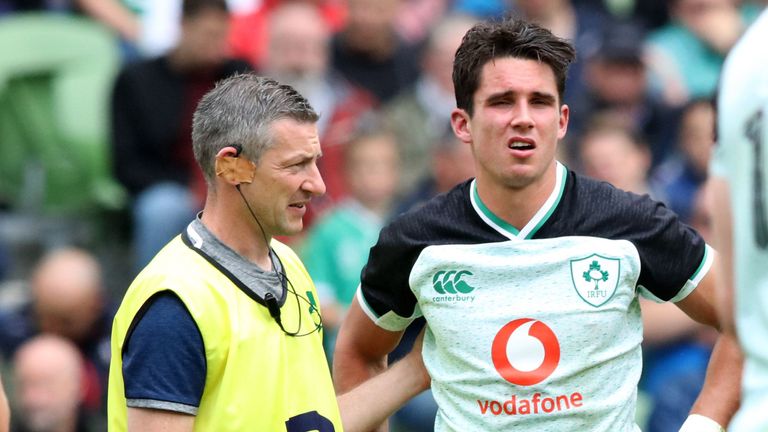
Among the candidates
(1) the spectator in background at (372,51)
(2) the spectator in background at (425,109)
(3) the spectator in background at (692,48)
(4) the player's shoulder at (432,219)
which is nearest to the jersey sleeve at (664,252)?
(4) the player's shoulder at (432,219)

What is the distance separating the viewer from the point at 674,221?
13.6 feet

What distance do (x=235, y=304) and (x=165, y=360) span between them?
27 cm

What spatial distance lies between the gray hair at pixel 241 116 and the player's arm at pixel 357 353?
0.76 m

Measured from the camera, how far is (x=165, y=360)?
3.68 m

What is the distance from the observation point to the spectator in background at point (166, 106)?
7.99 meters

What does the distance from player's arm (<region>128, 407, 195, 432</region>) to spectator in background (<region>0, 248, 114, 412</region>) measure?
3.90 meters

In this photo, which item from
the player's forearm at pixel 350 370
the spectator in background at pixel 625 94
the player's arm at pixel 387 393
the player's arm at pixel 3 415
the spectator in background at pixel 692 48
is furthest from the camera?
the spectator in background at pixel 692 48

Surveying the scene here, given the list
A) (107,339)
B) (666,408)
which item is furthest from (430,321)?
(107,339)

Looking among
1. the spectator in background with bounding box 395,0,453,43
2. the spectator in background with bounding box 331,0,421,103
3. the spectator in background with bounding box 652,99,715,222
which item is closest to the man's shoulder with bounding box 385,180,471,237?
the spectator in background with bounding box 652,99,715,222

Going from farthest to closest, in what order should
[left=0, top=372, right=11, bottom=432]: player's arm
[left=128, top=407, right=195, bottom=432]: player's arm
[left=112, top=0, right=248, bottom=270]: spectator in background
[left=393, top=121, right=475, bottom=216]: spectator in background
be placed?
[left=112, top=0, right=248, bottom=270]: spectator in background
[left=393, top=121, right=475, bottom=216]: spectator in background
[left=0, top=372, right=11, bottom=432]: player's arm
[left=128, top=407, right=195, bottom=432]: player's arm

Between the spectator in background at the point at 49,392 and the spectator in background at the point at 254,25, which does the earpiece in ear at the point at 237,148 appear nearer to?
the spectator in background at the point at 49,392

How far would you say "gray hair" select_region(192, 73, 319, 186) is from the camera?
398cm

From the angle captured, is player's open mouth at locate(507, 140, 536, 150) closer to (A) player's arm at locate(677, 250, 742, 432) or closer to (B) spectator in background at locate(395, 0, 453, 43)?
(A) player's arm at locate(677, 250, 742, 432)

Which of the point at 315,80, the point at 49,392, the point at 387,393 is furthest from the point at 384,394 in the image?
the point at 315,80
